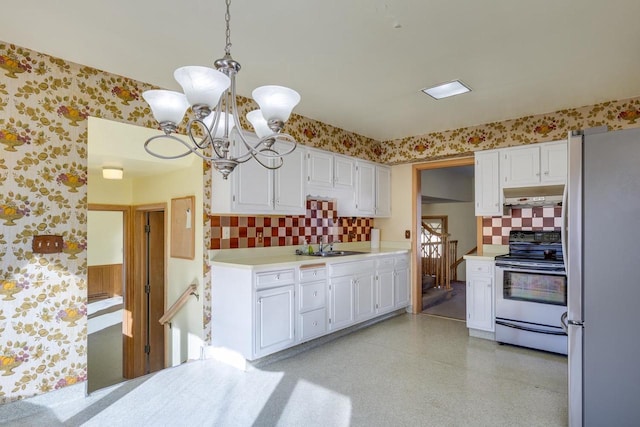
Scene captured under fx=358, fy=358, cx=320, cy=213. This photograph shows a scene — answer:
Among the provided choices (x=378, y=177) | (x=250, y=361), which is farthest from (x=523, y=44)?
(x=250, y=361)

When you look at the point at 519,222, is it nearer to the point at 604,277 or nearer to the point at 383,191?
the point at 383,191

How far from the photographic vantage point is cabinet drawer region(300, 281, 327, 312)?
11.5 ft

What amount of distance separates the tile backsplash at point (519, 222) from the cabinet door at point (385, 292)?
130 cm

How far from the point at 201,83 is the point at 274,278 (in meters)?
2.13

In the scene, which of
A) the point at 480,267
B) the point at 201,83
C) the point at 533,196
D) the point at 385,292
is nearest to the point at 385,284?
the point at 385,292

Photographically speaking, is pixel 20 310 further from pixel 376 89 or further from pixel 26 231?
pixel 376 89

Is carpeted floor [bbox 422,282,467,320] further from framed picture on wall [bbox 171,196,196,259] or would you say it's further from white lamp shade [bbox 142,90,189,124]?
white lamp shade [bbox 142,90,189,124]

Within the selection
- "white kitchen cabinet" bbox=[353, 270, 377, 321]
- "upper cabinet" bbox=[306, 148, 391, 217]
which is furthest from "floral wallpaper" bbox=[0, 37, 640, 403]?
"white kitchen cabinet" bbox=[353, 270, 377, 321]

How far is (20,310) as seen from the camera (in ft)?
7.83

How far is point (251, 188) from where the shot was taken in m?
3.44

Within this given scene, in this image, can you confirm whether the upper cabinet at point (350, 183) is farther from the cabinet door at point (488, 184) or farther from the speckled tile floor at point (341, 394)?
the speckled tile floor at point (341, 394)

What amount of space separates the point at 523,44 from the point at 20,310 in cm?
382

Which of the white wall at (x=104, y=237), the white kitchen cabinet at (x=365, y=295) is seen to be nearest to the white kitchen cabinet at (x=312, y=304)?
A: the white kitchen cabinet at (x=365, y=295)

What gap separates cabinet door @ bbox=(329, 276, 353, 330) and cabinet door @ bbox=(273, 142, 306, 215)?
0.87m
